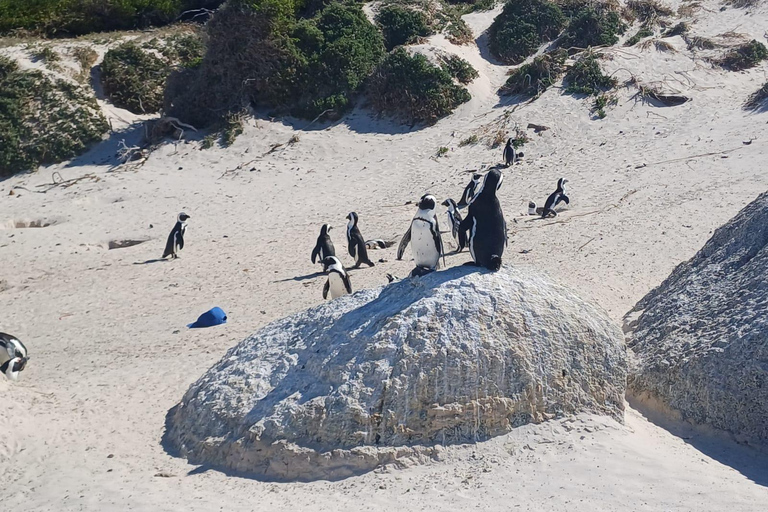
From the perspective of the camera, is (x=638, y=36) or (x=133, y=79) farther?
(x=133, y=79)

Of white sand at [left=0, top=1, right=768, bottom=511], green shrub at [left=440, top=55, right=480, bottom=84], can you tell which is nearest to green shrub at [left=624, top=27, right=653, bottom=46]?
white sand at [left=0, top=1, right=768, bottom=511]

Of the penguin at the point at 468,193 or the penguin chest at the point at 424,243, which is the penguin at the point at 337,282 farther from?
the penguin at the point at 468,193

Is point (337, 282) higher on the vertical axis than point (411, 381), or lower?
lower

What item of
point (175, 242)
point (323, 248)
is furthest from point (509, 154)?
point (175, 242)

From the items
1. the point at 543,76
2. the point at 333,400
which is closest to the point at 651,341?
the point at 333,400

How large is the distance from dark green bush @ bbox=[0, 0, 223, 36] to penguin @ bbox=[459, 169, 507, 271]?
21.2 meters

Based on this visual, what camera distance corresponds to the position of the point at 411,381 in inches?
251

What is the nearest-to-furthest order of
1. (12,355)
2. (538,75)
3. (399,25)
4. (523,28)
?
(12,355)
(538,75)
(523,28)
(399,25)

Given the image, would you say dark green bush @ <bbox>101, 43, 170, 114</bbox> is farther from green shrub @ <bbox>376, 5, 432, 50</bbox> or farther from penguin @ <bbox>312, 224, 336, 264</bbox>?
penguin @ <bbox>312, 224, 336, 264</bbox>

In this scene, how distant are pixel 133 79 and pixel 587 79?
11.6 meters

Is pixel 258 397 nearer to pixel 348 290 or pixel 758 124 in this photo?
pixel 348 290

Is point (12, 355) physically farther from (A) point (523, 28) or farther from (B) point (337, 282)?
(A) point (523, 28)

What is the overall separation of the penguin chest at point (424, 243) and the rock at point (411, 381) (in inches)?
26.3

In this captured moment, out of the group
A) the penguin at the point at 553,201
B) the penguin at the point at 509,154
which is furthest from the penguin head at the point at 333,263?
the penguin at the point at 509,154
